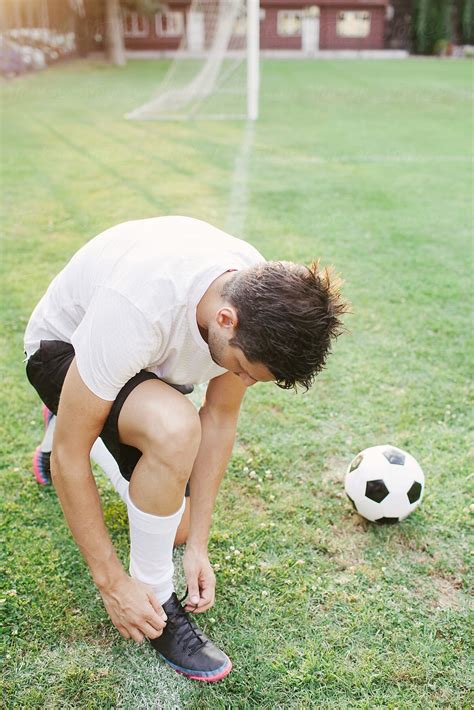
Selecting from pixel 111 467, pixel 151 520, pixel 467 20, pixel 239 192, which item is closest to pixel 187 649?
pixel 151 520

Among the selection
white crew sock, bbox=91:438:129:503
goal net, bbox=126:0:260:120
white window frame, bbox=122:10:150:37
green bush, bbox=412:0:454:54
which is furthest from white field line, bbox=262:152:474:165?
white window frame, bbox=122:10:150:37

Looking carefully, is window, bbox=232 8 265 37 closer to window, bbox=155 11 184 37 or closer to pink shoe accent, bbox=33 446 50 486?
pink shoe accent, bbox=33 446 50 486

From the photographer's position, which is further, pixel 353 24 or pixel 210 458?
pixel 353 24

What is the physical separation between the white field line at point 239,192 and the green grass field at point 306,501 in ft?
0.15

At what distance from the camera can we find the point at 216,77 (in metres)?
15.1

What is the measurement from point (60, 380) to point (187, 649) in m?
0.87

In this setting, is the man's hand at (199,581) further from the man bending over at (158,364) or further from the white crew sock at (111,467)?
the white crew sock at (111,467)

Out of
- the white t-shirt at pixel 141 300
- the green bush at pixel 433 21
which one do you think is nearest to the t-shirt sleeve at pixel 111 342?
the white t-shirt at pixel 141 300

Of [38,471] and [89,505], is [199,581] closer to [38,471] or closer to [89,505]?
[89,505]

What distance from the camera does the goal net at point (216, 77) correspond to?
1249cm

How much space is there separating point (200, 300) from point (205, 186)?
5.79 metres

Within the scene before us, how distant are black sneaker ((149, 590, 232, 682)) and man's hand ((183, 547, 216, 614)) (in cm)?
5

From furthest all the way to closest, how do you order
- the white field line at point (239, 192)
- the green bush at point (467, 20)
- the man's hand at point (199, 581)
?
the green bush at point (467, 20) < the white field line at point (239, 192) < the man's hand at point (199, 581)

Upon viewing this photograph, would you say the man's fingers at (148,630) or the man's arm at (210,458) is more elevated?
the man's arm at (210,458)
